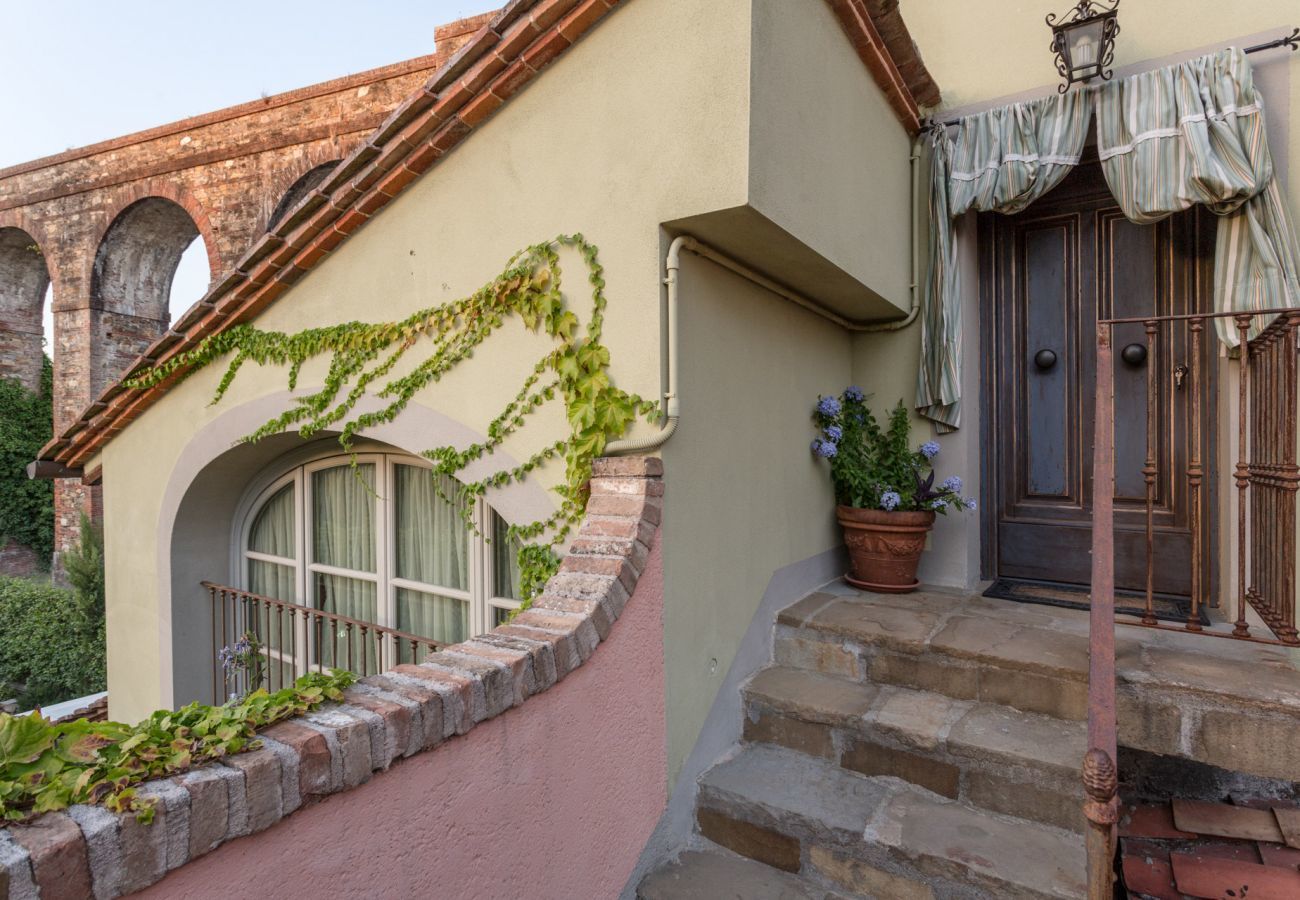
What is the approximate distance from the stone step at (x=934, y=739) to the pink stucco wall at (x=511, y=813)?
2.01 ft

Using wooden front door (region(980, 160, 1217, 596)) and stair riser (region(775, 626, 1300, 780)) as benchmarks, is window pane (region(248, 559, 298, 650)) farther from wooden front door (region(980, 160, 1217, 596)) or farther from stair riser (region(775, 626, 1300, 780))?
wooden front door (region(980, 160, 1217, 596))

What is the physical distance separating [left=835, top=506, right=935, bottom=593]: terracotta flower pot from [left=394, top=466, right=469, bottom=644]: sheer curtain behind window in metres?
2.17

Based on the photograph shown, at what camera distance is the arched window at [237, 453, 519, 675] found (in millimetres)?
3691

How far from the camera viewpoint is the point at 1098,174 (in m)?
3.57

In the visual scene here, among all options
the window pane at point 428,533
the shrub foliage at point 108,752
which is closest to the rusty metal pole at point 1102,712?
the shrub foliage at point 108,752

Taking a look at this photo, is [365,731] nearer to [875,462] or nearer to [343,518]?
[875,462]

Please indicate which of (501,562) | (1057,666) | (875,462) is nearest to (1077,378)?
(875,462)

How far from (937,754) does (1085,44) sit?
3.41 meters

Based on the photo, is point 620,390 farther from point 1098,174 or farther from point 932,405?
point 1098,174

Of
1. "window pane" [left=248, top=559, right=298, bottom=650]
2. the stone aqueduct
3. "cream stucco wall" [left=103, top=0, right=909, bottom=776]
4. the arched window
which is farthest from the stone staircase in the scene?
the stone aqueduct

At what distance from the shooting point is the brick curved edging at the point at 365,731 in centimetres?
101

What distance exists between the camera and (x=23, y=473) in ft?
39.5

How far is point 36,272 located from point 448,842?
15.2 meters

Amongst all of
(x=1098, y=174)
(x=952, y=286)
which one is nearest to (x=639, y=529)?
(x=952, y=286)
